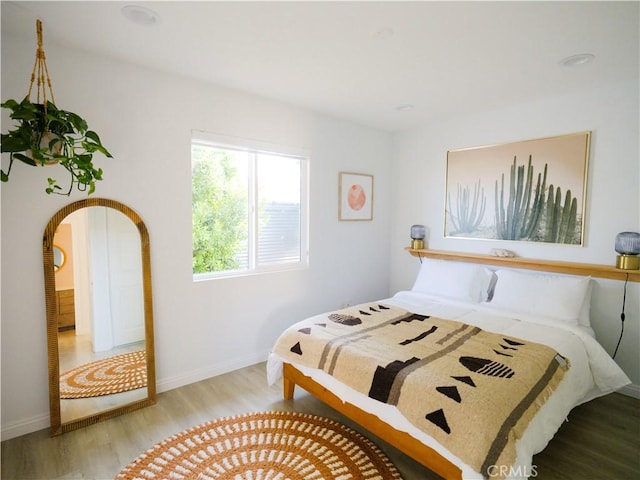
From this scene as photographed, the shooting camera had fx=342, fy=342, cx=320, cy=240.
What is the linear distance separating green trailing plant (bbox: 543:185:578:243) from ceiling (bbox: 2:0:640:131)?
90 centimetres

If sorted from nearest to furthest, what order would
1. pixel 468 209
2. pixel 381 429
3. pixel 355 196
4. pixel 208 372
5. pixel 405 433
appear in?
pixel 405 433, pixel 381 429, pixel 208 372, pixel 468 209, pixel 355 196

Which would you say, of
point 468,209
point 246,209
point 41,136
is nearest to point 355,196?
point 468,209

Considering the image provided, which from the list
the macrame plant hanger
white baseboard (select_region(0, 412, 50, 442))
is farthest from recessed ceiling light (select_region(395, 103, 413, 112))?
white baseboard (select_region(0, 412, 50, 442))

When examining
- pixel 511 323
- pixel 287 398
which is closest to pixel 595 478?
pixel 511 323

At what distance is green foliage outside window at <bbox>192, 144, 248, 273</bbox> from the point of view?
2926 mm

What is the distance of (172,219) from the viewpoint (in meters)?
2.70

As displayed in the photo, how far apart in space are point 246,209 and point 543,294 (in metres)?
2.68

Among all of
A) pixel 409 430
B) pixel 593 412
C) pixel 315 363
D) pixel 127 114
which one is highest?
pixel 127 114

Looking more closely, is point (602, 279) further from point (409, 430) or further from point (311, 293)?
point (311, 293)

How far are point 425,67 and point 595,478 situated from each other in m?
2.70

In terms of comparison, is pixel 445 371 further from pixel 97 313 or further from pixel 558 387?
pixel 97 313

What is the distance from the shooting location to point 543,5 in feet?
5.67

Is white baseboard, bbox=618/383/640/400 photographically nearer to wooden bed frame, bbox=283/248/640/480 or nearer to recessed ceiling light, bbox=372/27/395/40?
wooden bed frame, bbox=283/248/640/480

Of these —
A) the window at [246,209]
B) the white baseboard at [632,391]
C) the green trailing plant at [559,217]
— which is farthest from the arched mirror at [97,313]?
the white baseboard at [632,391]
